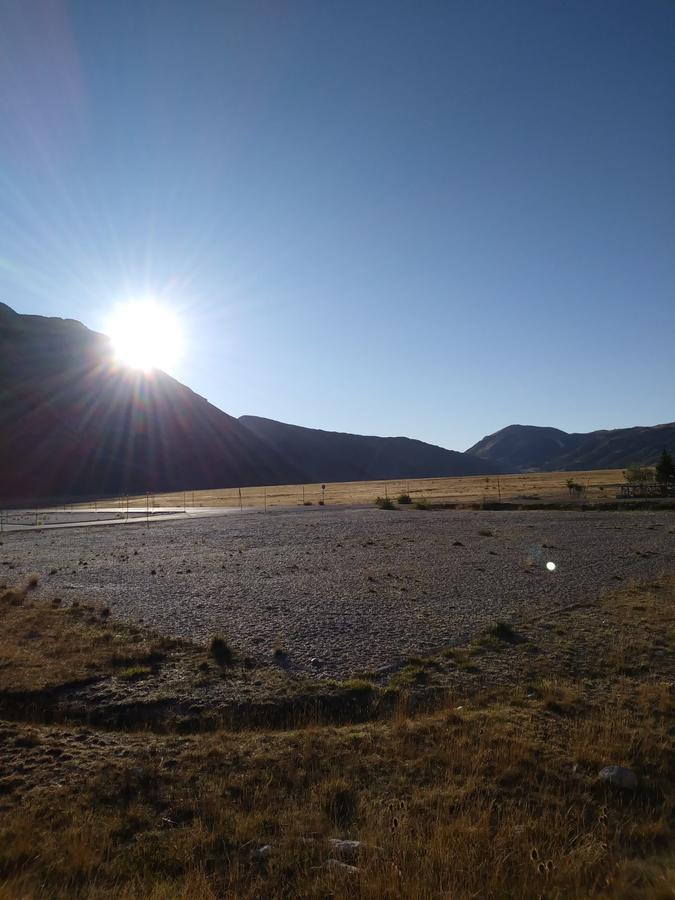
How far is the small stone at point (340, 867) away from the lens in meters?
4.25

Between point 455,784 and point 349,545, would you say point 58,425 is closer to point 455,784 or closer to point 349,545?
point 349,545

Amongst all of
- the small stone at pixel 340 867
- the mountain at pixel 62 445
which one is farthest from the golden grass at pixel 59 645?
the mountain at pixel 62 445

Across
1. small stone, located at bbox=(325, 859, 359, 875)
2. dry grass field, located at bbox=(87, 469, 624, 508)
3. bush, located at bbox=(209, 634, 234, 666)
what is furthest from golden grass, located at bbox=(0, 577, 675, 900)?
dry grass field, located at bbox=(87, 469, 624, 508)

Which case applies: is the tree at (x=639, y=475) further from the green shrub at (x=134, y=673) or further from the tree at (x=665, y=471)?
the green shrub at (x=134, y=673)

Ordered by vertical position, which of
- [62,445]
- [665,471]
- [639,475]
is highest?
[62,445]

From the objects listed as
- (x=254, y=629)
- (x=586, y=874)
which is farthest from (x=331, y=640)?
(x=586, y=874)

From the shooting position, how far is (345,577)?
18547 millimetres

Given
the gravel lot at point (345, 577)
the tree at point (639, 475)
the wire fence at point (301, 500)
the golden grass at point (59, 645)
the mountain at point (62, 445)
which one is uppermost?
the mountain at point (62, 445)

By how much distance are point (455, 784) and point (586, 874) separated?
4.67ft

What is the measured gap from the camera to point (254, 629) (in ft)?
39.8

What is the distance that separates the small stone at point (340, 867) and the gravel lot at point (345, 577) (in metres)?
4.74

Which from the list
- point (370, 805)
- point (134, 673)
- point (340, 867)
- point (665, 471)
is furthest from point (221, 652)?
point (665, 471)

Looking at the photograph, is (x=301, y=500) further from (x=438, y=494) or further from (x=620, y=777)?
(x=620, y=777)

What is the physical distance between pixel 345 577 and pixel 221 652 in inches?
341
